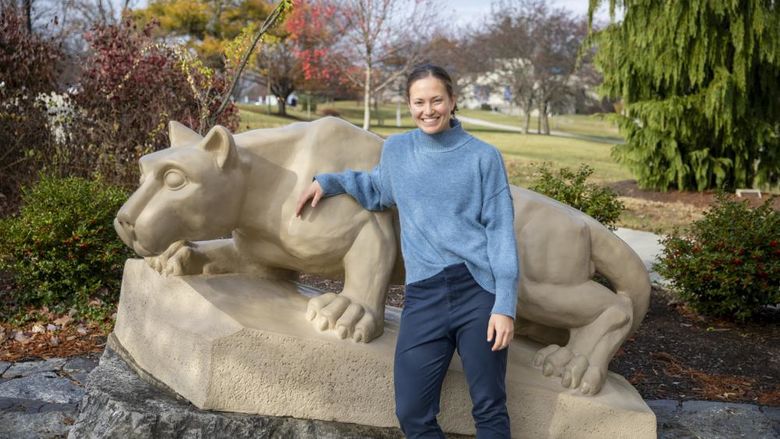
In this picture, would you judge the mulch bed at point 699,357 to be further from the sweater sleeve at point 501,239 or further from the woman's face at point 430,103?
the woman's face at point 430,103

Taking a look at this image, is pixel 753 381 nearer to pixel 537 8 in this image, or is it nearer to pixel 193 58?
pixel 193 58

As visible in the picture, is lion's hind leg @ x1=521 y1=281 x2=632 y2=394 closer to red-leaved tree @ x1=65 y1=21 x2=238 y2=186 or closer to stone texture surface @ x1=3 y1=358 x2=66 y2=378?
stone texture surface @ x1=3 y1=358 x2=66 y2=378

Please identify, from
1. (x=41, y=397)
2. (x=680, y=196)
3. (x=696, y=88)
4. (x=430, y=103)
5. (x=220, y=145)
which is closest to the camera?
(x=430, y=103)

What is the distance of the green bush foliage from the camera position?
538 cm

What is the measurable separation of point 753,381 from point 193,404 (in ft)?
12.5

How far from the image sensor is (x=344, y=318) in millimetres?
2984

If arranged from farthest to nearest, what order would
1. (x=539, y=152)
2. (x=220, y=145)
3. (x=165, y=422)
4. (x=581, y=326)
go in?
1. (x=539, y=152)
2. (x=581, y=326)
3. (x=220, y=145)
4. (x=165, y=422)

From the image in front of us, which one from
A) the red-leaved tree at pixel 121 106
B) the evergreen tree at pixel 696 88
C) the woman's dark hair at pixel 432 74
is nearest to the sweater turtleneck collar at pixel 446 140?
the woman's dark hair at pixel 432 74

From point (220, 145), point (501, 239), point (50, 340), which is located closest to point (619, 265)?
point (501, 239)

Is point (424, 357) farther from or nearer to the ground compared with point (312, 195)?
nearer to the ground

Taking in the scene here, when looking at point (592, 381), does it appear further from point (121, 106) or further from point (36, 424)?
point (121, 106)

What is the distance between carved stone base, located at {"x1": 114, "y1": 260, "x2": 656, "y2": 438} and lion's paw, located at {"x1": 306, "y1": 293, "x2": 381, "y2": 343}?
4 cm

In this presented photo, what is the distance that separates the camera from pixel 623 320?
3289mm

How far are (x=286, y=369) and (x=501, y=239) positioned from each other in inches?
39.7
